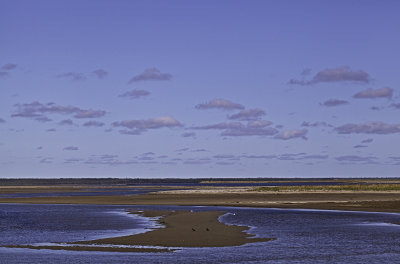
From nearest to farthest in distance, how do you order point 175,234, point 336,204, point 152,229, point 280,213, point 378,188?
point 175,234
point 152,229
point 280,213
point 336,204
point 378,188

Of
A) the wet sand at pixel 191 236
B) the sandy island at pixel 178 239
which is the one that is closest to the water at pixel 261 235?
the sandy island at pixel 178 239

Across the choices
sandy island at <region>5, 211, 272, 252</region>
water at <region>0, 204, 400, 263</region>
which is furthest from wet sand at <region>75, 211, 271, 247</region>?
water at <region>0, 204, 400, 263</region>

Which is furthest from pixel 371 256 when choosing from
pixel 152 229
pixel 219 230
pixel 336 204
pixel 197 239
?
pixel 336 204

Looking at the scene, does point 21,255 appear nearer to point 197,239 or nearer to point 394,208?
point 197,239

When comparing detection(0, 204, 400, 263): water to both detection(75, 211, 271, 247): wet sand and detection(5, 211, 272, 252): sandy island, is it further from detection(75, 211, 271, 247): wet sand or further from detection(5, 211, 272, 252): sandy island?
detection(75, 211, 271, 247): wet sand

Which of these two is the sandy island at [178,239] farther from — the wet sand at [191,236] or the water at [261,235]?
the water at [261,235]

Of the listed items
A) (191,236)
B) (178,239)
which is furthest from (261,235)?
(178,239)

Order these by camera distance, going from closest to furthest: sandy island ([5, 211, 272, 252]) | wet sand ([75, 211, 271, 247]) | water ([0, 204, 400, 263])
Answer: water ([0, 204, 400, 263])
sandy island ([5, 211, 272, 252])
wet sand ([75, 211, 271, 247])

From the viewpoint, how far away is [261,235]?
32.8 m

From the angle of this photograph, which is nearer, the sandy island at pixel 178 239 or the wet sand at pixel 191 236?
the sandy island at pixel 178 239

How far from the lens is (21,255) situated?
25438 millimetres

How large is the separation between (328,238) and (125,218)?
722 inches

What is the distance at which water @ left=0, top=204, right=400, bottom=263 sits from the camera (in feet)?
80.7

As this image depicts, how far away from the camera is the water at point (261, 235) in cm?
2459
